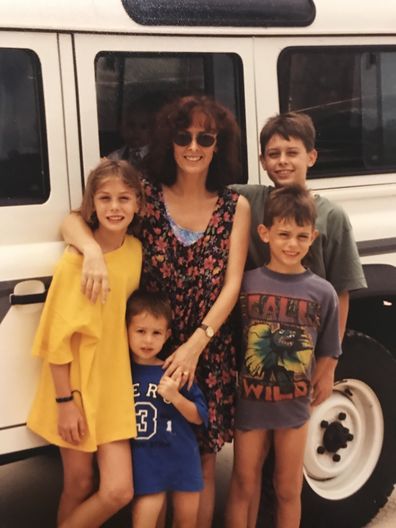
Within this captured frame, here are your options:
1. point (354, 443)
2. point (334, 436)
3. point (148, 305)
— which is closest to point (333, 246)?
point (148, 305)

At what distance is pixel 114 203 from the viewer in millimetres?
2895

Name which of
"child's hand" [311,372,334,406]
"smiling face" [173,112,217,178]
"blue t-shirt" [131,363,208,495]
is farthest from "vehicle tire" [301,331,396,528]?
"smiling face" [173,112,217,178]

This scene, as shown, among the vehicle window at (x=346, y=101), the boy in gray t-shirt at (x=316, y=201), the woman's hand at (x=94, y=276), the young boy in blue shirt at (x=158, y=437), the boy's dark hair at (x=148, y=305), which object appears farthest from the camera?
the vehicle window at (x=346, y=101)

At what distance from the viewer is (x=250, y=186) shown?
3.31 m

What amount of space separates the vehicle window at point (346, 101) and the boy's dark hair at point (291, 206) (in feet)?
1.82

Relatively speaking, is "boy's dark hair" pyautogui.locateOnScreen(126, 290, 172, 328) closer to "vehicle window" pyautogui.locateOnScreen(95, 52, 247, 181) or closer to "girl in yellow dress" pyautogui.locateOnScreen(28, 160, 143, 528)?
"girl in yellow dress" pyautogui.locateOnScreen(28, 160, 143, 528)

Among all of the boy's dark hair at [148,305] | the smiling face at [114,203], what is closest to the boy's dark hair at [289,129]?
the smiling face at [114,203]

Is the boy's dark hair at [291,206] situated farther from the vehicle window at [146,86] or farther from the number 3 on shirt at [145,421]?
the number 3 on shirt at [145,421]

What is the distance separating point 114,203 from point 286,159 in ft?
2.21

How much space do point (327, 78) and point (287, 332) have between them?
118 centimetres

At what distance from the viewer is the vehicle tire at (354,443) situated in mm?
3707

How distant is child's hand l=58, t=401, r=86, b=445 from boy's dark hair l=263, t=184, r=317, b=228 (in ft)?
3.03

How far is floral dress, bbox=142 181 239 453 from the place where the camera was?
3.06 m

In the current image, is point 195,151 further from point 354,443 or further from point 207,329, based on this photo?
point 354,443
